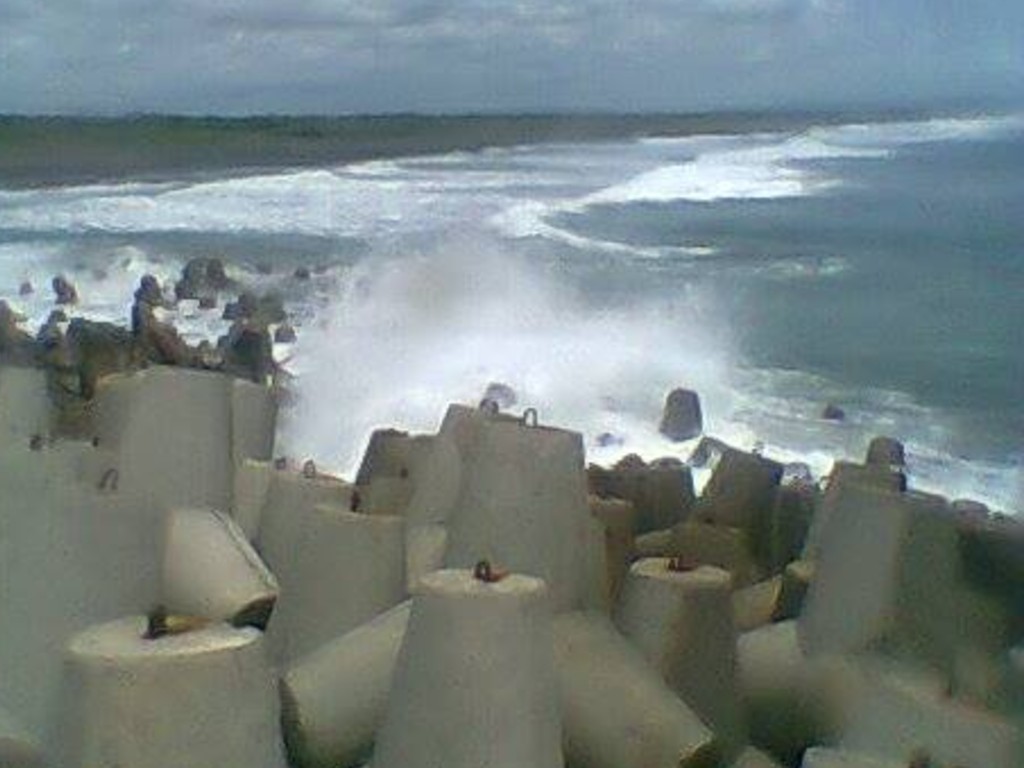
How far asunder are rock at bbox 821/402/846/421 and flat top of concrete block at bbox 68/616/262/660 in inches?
282

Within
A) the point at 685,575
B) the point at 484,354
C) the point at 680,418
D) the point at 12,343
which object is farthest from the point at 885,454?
the point at 484,354

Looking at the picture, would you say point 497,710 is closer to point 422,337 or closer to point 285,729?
point 285,729

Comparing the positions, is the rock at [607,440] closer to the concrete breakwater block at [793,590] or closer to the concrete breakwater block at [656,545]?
the concrete breakwater block at [656,545]

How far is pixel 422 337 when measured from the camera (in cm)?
1166

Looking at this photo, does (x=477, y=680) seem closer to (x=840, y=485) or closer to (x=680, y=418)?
(x=840, y=485)

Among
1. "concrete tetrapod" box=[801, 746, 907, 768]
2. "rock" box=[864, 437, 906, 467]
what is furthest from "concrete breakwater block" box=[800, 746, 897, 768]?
"rock" box=[864, 437, 906, 467]

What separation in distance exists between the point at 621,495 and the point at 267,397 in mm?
882

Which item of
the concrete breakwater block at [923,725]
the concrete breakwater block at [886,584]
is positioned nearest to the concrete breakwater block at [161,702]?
the concrete breakwater block at [923,725]

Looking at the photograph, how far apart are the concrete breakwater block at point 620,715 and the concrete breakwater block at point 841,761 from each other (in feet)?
0.96

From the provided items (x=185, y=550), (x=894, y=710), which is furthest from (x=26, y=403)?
(x=894, y=710)

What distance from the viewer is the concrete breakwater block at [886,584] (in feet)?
A: 11.1

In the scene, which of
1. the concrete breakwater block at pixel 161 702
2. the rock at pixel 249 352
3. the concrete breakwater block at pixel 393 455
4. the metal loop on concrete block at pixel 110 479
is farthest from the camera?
the rock at pixel 249 352

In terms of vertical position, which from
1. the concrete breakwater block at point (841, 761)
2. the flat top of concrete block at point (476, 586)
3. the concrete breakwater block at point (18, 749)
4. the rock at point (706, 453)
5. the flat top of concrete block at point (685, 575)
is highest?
the flat top of concrete block at point (476, 586)

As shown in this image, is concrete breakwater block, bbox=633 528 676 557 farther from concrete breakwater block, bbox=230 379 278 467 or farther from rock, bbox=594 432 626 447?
rock, bbox=594 432 626 447
